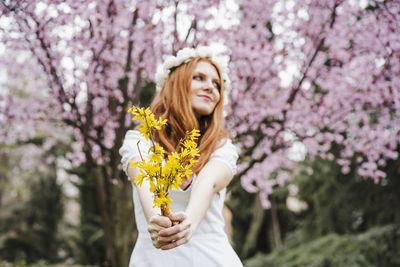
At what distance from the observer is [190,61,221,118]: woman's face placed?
5.55 ft

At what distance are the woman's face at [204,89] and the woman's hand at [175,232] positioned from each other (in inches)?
30.9

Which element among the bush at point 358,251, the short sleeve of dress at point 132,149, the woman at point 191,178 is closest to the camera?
the woman at point 191,178

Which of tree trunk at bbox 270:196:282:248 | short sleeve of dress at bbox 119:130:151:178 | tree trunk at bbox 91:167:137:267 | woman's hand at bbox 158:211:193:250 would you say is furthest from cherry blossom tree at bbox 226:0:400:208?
tree trunk at bbox 270:196:282:248

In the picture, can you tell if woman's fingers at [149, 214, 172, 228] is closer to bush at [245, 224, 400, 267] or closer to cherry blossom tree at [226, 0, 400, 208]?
cherry blossom tree at [226, 0, 400, 208]

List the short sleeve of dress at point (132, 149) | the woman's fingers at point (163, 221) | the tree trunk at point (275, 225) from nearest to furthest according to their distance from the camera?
1. the woman's fingers at point (163, 221)
2. the short sleeve of dress at point (132, 149)
3. the tree trunk at point (275, 225)

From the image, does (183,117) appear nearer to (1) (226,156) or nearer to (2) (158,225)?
(1) (226,156)

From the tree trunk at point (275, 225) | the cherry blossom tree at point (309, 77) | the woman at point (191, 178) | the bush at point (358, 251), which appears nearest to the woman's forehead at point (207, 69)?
the woman at point (191, 178)

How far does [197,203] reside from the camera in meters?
1.19

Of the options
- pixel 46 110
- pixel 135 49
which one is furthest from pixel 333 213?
pixel 46 110

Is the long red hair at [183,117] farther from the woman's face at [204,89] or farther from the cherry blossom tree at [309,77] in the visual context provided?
the cherry blossom tree at [309,77]

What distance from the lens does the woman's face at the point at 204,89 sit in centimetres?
169

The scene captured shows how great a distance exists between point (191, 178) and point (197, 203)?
0.23 metres

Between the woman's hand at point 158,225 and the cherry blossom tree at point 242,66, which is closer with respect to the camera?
the woman's hand at point 158,225

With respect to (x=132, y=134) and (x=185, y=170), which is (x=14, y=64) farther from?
(x=185, y=170)
